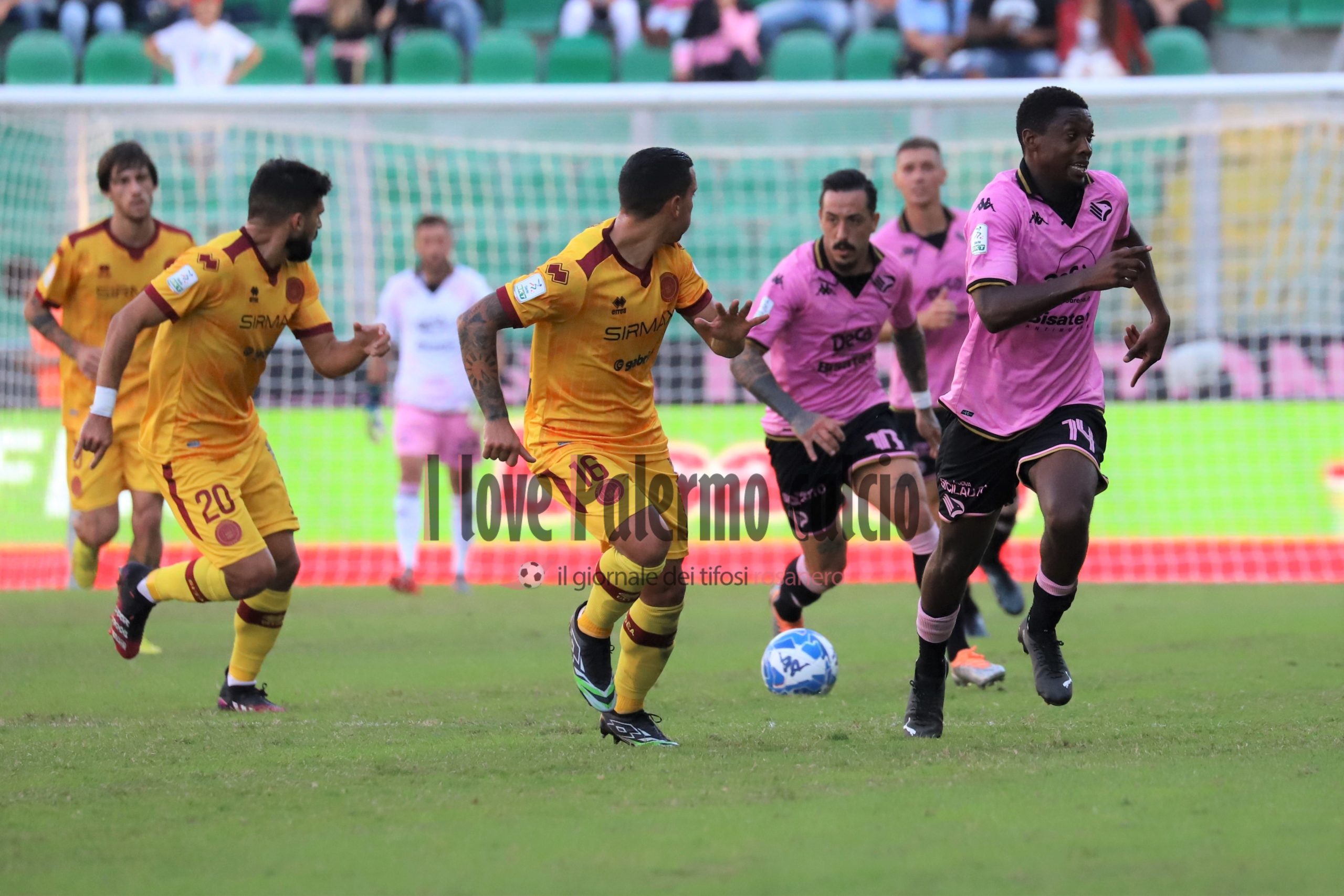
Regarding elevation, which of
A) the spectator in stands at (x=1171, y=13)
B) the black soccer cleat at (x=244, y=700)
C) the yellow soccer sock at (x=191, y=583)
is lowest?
the black soccer cleat at (x=244, y=700)

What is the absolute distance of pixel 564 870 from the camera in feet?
13.2

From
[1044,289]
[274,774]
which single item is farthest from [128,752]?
[1044,289]

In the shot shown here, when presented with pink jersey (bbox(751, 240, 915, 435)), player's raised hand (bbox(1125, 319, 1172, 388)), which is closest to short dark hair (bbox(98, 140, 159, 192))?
pink jersey (bbox(751, 240, 915, 435))

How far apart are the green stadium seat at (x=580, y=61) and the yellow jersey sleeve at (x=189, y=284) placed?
13.4m

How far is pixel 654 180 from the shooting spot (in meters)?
5.92

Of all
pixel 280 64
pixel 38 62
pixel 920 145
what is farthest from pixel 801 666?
pixel 38 62

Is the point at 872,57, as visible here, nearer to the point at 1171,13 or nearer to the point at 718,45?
the point at 718,45

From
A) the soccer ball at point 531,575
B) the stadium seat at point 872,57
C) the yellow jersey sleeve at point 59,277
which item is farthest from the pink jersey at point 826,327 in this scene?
the stadium seat at point 872,57

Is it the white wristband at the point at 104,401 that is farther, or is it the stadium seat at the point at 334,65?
the stadium seat at the point at 334,65

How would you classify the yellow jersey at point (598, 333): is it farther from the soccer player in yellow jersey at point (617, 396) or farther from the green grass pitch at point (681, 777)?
the green grass pitch at point (681, 777)

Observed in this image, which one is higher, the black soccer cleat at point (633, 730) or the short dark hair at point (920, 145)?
the short dark hair at point (920, 145)

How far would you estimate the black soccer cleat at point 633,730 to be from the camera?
6.02 meters

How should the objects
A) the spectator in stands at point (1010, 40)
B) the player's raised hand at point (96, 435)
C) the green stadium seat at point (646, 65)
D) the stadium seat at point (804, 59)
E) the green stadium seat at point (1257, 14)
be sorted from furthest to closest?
the green stadium seat at point (1257, 14)
the green stadium seat at point (646, 65)
the stadium seat at point (804, 59)
the spectator in stands at point (1010, 40)
the player's raised hand at point (96, 435)

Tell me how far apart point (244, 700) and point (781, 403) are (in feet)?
8.86
